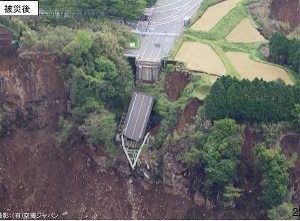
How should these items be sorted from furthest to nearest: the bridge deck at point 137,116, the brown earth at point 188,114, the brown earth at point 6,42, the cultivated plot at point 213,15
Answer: the cultivated plot at point 213,15 → the brown earth at point 6,42 → the bridge deck at point 137,116 → the brown earth at point 188,114

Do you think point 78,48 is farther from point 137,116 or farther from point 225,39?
point 225,39

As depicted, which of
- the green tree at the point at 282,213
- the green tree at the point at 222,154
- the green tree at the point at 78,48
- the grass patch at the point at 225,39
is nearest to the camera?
the green tree at the point at 282,213

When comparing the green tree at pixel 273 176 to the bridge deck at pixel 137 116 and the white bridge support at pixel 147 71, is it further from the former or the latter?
the white bridge support at pixel 147 71

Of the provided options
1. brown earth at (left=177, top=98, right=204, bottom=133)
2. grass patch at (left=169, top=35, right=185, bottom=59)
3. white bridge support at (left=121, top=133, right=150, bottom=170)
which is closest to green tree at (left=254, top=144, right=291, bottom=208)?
brown earth at (left=177, top=98, right=204, bottom=133)

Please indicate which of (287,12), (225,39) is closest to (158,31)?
(225,39)

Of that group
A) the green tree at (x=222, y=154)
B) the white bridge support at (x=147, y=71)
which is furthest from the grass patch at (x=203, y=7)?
the green tree at (x=222, y=154)

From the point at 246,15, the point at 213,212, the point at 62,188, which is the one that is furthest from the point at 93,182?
the point at 246,15
